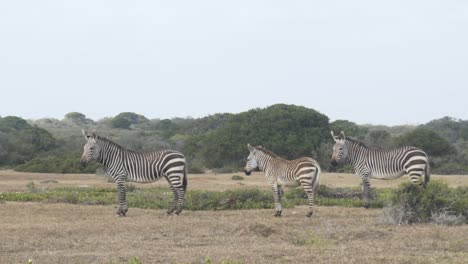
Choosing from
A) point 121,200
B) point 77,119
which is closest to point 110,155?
point 121,200

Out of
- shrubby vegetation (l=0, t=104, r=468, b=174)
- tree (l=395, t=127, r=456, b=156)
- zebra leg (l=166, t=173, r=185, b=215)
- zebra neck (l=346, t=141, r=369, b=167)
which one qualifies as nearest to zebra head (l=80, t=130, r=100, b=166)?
zebra leg (l=166, t=173, r=185, b=215)

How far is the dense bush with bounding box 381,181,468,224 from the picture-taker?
14820mm

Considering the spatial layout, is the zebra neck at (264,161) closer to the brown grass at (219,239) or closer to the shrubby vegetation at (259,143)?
the brown grass at (219,239)

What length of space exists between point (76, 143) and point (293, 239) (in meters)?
42.8

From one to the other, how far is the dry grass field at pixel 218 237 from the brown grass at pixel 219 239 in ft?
0.05

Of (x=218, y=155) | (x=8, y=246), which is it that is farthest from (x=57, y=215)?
(x=218, y=155)

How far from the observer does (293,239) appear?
12375 mm

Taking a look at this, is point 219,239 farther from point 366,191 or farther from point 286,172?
point 366,191

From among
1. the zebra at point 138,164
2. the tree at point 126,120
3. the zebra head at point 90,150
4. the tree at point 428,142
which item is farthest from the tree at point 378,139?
the tree at point 126,120

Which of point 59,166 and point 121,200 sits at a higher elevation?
point 59,166

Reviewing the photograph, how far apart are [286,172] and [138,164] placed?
3.72 metres

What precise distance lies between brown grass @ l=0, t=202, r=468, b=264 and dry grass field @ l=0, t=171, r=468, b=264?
0.05ft

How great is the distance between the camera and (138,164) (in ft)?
57.7

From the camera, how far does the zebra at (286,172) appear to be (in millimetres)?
16547
